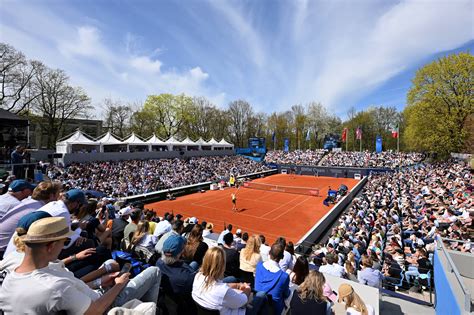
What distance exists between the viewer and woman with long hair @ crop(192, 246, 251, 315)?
2971mm

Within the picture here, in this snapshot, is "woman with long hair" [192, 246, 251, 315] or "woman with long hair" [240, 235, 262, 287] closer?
"woman with long hair" [192, 246, 251, 315]

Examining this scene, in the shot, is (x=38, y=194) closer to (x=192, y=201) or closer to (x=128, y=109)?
(x=192, y=201)

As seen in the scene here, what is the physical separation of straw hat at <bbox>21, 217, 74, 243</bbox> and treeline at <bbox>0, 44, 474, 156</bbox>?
110 feet

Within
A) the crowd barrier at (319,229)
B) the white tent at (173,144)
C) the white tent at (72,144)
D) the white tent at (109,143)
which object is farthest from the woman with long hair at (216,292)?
the white tent at (173,144)

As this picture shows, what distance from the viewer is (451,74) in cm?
2616

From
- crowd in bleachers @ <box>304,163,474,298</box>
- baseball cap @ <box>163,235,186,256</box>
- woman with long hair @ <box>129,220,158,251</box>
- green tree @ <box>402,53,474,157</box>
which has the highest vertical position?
green tree @ <box>402,53,474,157</box>

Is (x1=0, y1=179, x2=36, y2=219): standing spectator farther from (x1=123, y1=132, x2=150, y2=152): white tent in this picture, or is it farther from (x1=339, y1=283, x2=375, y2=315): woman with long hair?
(x1=123, y1=132, x2=150, y2=152): white tent

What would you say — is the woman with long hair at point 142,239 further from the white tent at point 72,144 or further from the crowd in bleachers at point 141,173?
the white tent at point 72,144

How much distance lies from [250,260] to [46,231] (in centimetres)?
386

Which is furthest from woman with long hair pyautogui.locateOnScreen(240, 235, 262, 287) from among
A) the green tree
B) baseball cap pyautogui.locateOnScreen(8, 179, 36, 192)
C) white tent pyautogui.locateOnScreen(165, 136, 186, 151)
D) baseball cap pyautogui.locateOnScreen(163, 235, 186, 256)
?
white tent pyautogui.locateOnScreen(165, 136, 186, 151)

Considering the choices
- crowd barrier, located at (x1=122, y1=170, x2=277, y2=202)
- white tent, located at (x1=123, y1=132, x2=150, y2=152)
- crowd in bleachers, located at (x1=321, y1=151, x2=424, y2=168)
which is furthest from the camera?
crowd in bleachers, located at (x1=321, y1=151, x2=424, y2=168)

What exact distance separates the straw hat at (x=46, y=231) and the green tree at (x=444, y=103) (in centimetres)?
3496

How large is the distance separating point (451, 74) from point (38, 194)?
37062 millimetres

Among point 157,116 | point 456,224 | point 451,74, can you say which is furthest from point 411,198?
point 157,116
